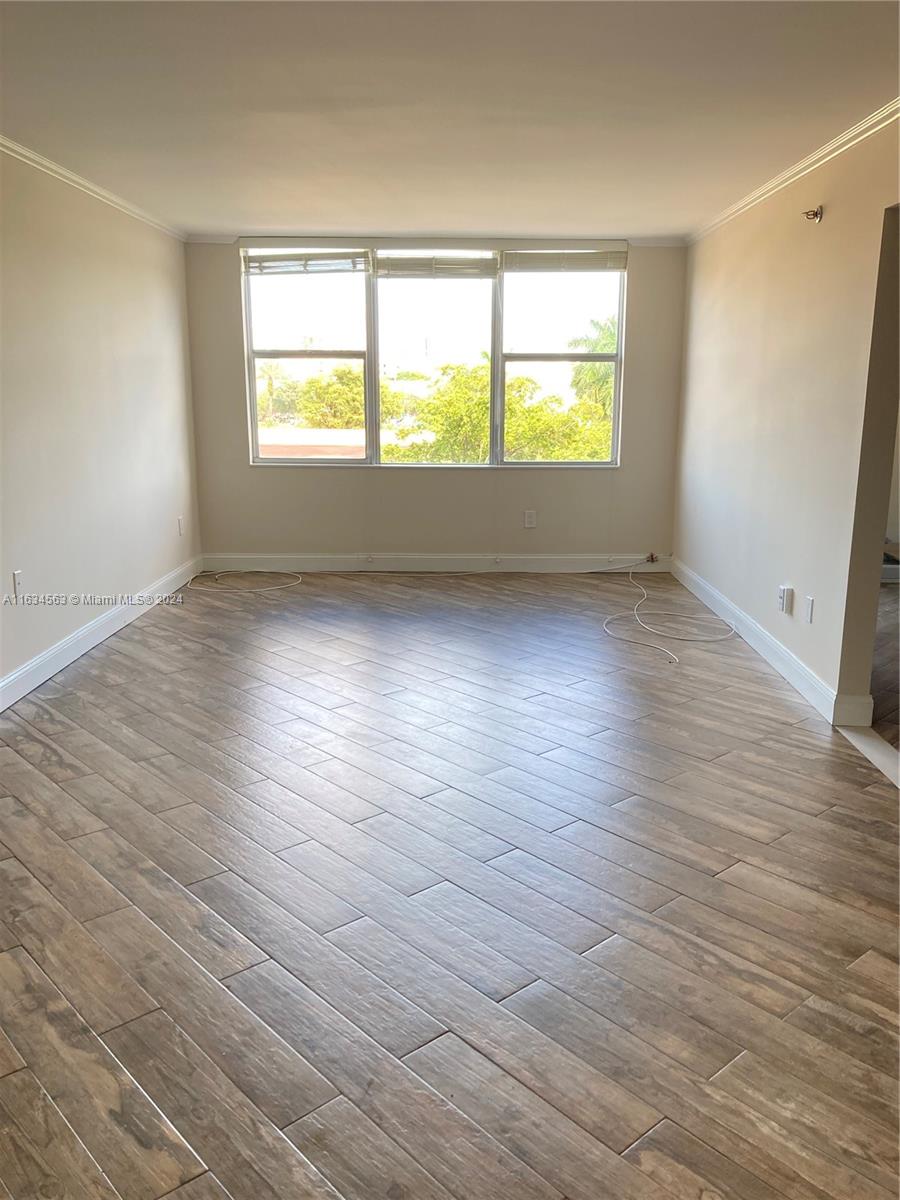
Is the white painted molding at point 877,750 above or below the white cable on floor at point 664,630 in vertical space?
below

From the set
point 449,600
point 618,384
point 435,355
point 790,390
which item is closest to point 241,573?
point 449,600

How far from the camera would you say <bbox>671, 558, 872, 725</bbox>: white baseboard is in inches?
144

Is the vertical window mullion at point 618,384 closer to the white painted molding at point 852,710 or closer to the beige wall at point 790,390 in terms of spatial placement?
the beige wall at point 790,390

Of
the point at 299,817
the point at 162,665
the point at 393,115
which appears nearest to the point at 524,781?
the point at 299,817

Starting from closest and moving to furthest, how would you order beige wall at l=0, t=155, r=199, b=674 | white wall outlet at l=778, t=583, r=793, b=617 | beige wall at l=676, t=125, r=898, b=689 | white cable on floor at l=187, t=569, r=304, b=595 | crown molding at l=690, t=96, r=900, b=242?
crown molding at l=690, t=96, r=900, b=242 < beige wall at l=676, t=125, r=898, b=689 < beige wall at l=0, t=155, r=199, b=674 < white wall outlet at l=778, t=583, r=793, b=617 < white cable on floor at l=187, t=569, r=304, b=595

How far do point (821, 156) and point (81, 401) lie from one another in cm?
359

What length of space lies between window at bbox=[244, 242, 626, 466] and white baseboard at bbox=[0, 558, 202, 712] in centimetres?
162

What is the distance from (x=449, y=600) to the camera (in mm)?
5785

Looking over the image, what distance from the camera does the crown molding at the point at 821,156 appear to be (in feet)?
10.4

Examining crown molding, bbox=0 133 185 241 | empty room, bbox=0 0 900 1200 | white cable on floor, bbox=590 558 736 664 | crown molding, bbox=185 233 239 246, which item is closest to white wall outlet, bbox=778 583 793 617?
empty room, bbox=0 0 900 1200

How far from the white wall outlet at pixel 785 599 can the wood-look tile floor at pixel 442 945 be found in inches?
15.7

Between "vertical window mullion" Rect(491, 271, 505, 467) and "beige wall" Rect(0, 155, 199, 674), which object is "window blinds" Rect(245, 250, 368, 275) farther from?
"vertical window mullion" Rect(491, 271, 505, 467)

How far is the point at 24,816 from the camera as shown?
2902mm

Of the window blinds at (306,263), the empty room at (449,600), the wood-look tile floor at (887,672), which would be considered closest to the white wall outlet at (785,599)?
the empty room at (449,600)
